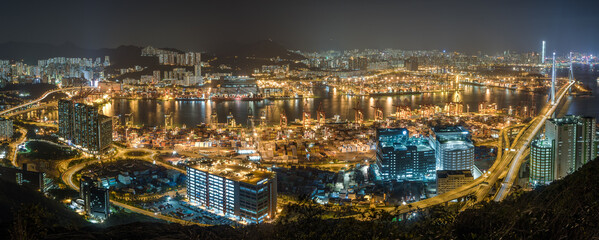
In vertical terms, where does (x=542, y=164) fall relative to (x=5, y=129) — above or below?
below

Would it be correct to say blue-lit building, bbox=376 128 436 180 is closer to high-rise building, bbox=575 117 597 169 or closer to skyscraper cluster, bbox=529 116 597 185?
skyscraper cluster, bbox=529 116 597 185

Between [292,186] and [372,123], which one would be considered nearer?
[292,186]

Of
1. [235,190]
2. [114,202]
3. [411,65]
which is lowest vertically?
[114,202]

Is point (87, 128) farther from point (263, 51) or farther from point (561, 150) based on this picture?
point (263, 51)

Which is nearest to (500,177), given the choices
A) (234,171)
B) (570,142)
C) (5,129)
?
(570,142)

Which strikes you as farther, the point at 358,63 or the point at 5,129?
the point at 358,63

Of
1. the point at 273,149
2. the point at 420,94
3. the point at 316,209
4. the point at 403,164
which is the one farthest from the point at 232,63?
the point at 316,209

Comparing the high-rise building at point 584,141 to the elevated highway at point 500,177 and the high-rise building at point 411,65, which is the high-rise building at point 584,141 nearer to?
Answer: the elevated highway at point 500,177

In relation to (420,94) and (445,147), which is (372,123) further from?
(420,94)
